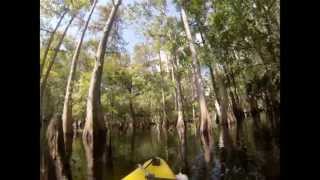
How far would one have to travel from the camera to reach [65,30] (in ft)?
6.40

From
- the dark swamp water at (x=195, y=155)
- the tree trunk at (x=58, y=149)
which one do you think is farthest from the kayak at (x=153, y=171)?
the tree trunk at (x=58, y=149)

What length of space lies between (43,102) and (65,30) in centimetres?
33

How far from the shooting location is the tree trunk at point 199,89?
1958mm

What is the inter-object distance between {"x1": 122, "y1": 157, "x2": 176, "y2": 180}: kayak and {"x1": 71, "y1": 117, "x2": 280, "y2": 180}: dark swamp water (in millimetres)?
19

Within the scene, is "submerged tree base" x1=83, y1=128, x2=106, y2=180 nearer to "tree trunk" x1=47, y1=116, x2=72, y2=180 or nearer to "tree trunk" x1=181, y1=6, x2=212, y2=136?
"tree trunk" x1=47, y1=116, x2=72, y2=180

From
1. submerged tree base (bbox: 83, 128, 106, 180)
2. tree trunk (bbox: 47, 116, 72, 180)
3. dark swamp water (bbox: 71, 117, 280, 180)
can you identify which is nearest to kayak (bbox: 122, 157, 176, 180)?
dark swamp water (bbox: 71, 117, 280, 180)

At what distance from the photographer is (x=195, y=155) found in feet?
6.38

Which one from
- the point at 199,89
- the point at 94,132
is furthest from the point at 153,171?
the point at 199,89

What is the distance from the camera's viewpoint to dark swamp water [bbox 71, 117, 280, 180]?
1.93m

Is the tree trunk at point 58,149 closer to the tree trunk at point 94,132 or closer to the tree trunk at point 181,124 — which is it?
the tree trunk at point 94,132

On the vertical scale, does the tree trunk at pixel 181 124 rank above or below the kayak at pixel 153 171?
above
